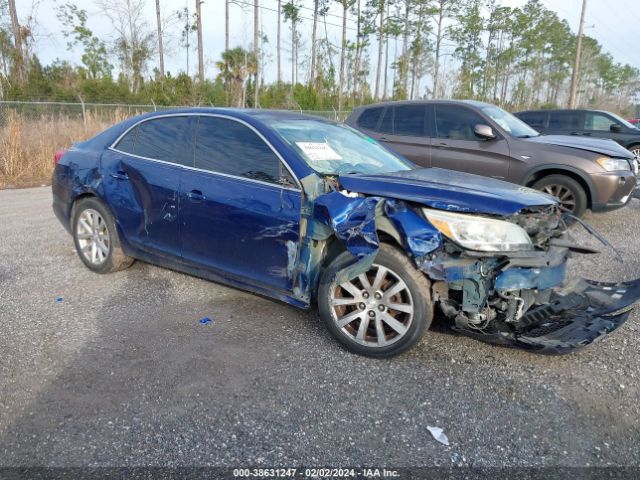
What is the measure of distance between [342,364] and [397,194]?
3.70 feet

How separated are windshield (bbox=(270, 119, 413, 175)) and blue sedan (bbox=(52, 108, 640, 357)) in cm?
2

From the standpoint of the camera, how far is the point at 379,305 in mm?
3117

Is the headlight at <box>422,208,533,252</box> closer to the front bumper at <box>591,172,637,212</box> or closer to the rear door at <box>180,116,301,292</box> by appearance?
the rear door at <box>180,116,301,292</box>

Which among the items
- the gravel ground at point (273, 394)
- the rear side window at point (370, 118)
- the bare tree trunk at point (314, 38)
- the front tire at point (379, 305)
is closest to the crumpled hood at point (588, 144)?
the rear side window at point (370, 118)

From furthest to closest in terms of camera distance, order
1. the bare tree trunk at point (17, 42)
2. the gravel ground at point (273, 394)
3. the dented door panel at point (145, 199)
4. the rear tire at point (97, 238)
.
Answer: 1. the bare tree trunk at point (17, 42)
2. the rear tire at point (97, 238)
3. the dented door panel at point (145, 199)
4. the gravel ground at point (273, 394)

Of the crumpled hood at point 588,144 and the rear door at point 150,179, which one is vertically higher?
the crumpled hood at point 588,144

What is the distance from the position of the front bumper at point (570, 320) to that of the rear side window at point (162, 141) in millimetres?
2580

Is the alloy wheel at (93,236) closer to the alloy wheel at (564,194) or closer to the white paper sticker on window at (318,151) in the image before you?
the white paper sticker on window at (318,151)

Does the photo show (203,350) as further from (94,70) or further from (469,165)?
(94,70)

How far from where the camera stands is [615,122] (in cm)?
1213

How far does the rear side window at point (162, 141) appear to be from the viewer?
4.07m

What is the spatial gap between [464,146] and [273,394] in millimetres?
5598

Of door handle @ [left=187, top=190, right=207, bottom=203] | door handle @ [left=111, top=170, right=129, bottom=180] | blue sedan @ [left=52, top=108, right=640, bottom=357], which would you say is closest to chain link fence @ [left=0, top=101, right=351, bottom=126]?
door handle @ [left=111, top=170, right=129, bottom=180]

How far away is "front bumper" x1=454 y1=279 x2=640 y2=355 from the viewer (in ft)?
9.77
